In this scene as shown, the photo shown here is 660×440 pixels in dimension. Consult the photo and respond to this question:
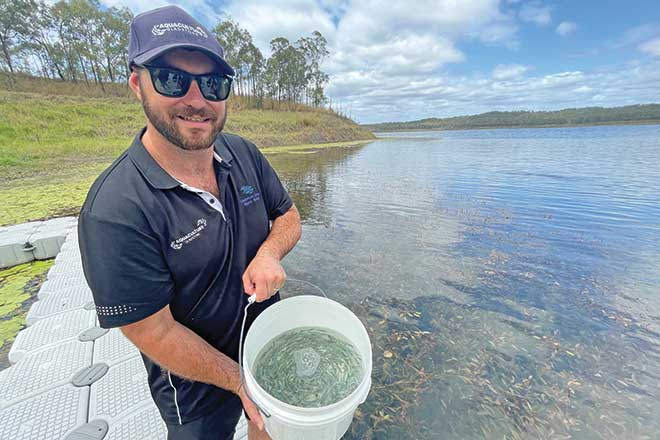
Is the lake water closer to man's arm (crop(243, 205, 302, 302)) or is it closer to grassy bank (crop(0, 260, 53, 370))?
man's arm (crop(243, 205, 302, 302))

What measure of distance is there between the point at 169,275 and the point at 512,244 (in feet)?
23.1

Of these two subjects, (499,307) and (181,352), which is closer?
A: (181,352)

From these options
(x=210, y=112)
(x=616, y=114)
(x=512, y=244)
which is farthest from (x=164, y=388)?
(x=616, y=114)

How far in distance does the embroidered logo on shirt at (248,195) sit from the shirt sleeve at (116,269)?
0.53 m

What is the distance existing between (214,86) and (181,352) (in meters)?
1.19

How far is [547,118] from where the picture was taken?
95188 mm

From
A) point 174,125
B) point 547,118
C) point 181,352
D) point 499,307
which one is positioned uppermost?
point 547,118

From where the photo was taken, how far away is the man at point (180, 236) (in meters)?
1.07

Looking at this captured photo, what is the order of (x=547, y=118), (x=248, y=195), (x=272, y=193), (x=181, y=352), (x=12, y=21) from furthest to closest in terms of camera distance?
(x=547, y=118), (x=12, y=21), (x=272, y=193), (x=248, y=195), (x=181, y=352)

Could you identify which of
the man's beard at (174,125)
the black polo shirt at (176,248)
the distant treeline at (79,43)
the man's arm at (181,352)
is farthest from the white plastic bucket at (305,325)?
the distant treeline at (79,43)

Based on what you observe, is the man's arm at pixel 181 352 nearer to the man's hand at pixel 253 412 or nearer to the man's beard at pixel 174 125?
the man's hand at pixel 253 412

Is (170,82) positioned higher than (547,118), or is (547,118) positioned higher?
(547,118)

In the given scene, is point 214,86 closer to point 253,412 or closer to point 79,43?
point 253,412

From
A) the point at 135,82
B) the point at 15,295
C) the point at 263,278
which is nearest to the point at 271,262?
the point at 263,278
